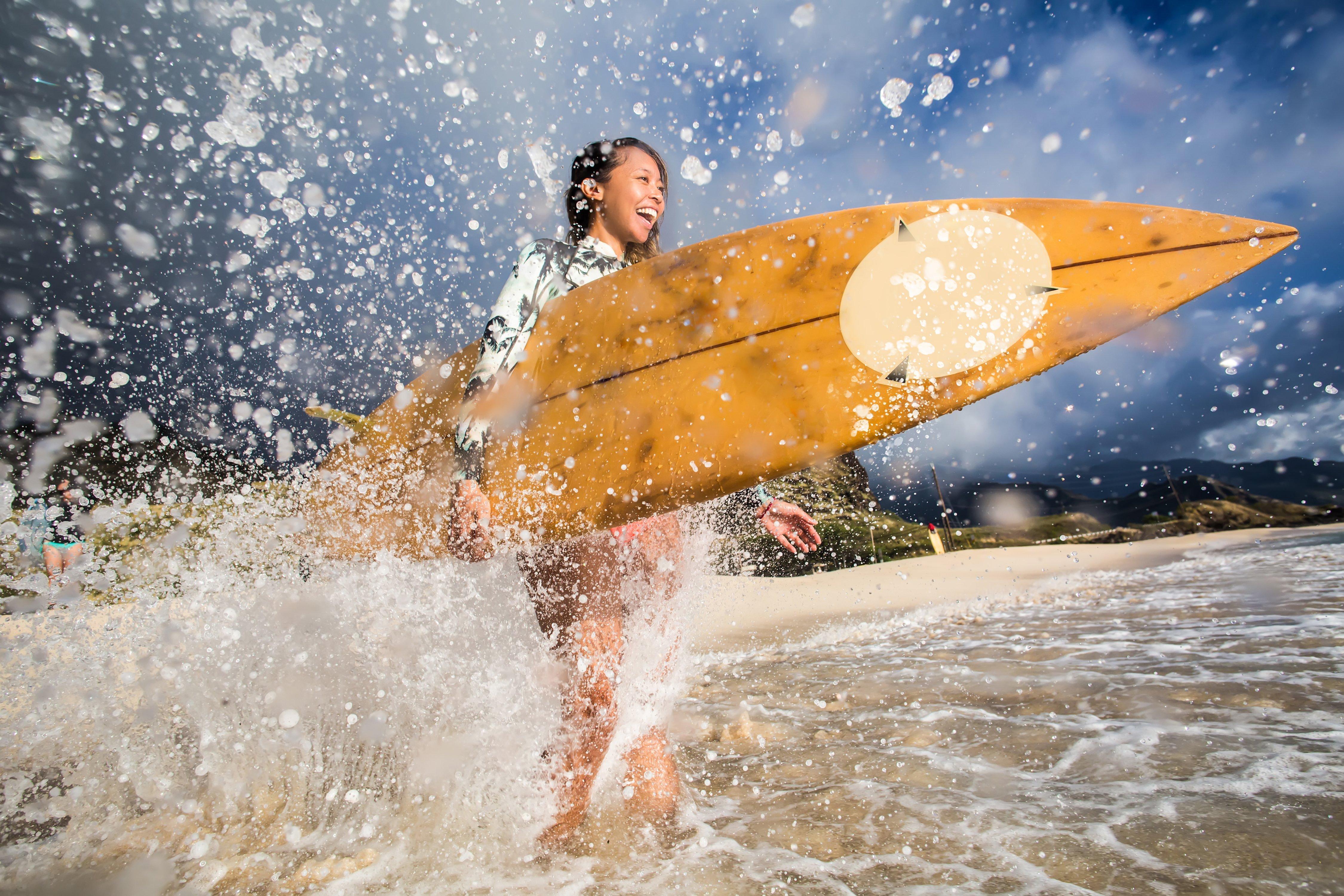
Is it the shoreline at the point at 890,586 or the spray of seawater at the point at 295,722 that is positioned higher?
the spray of seawater at the point at 295,722

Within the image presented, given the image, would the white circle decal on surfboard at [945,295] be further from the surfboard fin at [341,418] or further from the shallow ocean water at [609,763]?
the surfboard fin at [341,418]

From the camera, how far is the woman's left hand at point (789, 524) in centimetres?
218

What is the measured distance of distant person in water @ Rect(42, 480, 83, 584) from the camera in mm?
6930

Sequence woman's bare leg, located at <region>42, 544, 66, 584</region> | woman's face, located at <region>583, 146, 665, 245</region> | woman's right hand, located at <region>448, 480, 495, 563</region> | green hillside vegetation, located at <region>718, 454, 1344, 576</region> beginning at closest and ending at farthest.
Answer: woman's right hand, located at <region>448, 480, 495, 563</region> < woman's face, located at <region>583, 146, 665, 245</region> < woman's bare leg, located at <region>42, 544, 66, 584</region> < green hillside vegetation, located at <region>718, 454, 1344, 576</region>

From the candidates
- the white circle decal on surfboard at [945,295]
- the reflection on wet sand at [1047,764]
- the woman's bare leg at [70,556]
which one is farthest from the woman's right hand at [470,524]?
the woman's bare leg at [70,556]

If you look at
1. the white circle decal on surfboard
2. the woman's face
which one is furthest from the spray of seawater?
the woman's face

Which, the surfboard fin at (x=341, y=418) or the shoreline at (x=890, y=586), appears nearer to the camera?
the surfboard fin at (x=341, y=418)

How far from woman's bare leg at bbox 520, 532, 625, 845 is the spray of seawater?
70 mm

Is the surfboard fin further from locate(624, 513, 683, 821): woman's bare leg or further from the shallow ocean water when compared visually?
locate(624, 513, 683, 821): woman's bare leg

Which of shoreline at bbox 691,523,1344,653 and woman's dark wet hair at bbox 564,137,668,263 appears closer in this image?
woman's dark wet hair at bbox 564,137,668,263

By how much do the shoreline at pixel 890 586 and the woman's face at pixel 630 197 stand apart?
230 centimetres

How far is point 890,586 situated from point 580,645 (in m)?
8.55

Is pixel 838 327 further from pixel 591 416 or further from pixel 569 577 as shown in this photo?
pixel 569 577

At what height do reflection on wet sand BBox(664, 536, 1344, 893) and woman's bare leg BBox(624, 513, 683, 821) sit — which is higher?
woman's bare leg BBox(624, 513, 683, 821)
